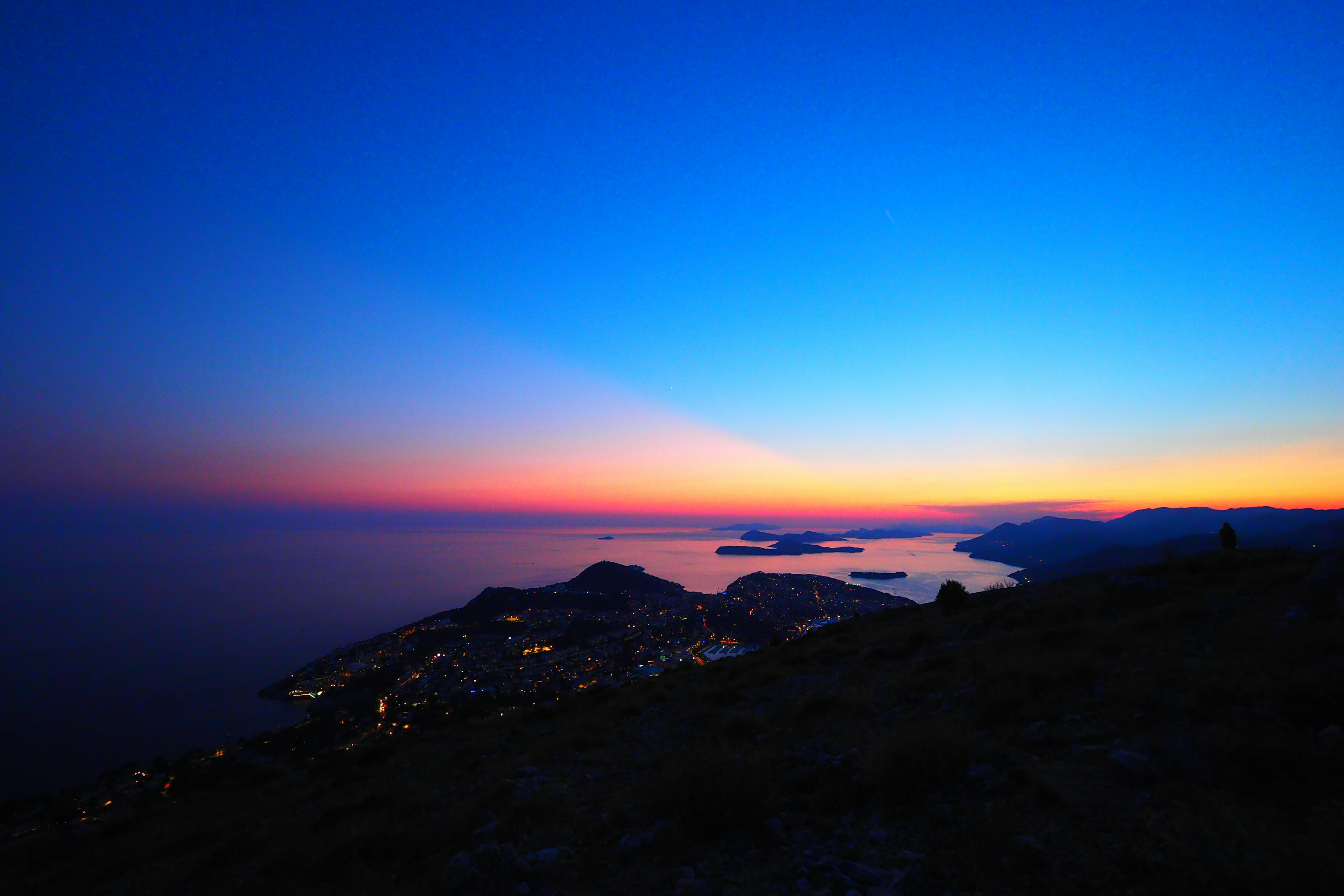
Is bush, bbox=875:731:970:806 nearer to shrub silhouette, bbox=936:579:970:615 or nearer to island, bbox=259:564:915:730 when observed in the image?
shrub silhouette, bbox=936:579:970:615

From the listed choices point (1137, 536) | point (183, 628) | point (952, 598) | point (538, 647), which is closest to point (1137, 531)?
point (1137, 536)

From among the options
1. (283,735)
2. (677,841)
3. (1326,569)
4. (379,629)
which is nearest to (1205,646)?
(1326,569)

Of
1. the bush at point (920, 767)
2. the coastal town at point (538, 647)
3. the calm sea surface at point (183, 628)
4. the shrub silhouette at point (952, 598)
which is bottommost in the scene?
the calm sea surface at point (183, 628)

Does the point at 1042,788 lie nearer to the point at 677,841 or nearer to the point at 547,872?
the point at 677,841

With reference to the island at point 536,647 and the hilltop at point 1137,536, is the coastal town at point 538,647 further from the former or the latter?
the hilltop at point 1137,536

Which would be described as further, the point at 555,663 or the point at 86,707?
the point at 555,663

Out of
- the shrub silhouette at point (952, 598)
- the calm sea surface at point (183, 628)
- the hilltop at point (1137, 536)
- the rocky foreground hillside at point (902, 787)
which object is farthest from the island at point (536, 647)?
the hilltop at point (1137, 536)

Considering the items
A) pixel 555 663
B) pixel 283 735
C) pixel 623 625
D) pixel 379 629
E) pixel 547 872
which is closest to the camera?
pixel 547 872
